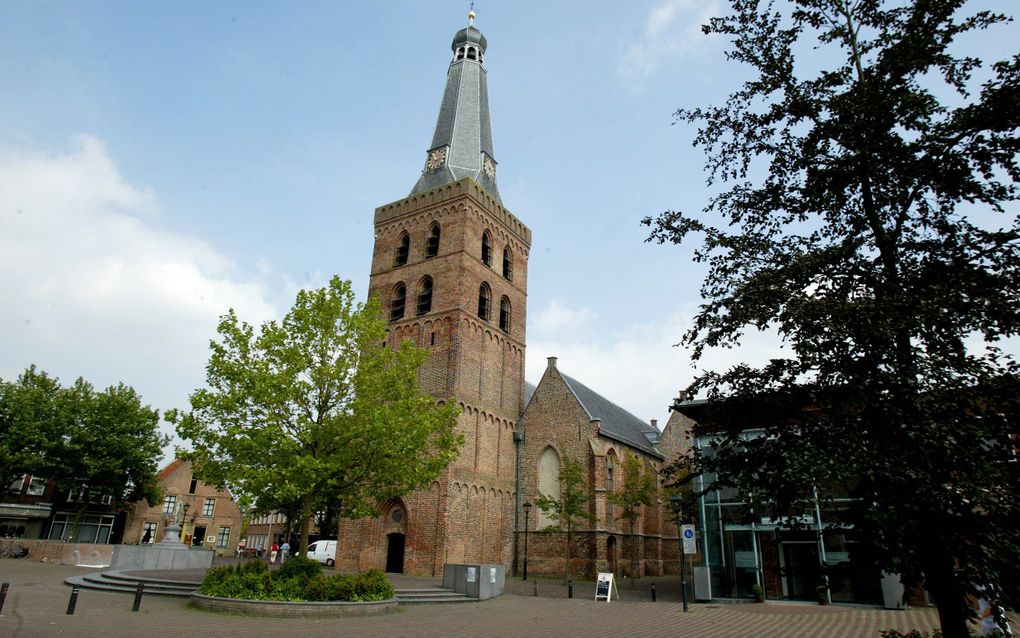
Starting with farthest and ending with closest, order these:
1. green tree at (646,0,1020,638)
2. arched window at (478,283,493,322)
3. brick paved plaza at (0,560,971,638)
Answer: arched window at (478,283,493,322) < brick paved plaza at (0,560,971,638) < green tree at (646,0,1020,638)

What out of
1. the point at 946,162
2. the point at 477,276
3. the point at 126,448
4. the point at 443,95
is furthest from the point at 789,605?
the point at 126,448

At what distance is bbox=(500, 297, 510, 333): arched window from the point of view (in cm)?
3559

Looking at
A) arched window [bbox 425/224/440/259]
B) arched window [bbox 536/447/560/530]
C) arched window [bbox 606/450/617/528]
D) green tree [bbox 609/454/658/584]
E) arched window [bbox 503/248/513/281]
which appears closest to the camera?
green tree [bbox 609/454/658/584]

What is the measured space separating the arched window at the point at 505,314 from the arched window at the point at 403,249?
6.32 metres

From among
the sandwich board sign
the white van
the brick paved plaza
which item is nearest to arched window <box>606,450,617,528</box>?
the sandwich board sign

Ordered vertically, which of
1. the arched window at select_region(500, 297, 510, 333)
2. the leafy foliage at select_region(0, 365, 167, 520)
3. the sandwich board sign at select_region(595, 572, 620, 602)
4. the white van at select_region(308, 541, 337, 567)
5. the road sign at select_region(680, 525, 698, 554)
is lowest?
the sandwich board sign at select_region(595, 572, 620, 602)

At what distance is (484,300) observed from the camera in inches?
1363

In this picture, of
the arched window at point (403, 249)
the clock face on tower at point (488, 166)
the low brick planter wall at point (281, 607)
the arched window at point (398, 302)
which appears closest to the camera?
the low brick planter wall at point (281, 607)

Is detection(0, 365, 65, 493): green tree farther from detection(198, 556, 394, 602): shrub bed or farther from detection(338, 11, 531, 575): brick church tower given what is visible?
A: detection(198, 556, 394, 602): shrub bed

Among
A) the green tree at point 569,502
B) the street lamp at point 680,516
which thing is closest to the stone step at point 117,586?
the street lamp at point 680,516

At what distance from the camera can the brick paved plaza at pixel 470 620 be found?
1173cm

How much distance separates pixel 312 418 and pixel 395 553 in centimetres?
1374

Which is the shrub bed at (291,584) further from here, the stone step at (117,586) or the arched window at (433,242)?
the arched window at (433,242)

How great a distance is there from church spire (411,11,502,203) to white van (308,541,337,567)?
21.4m
